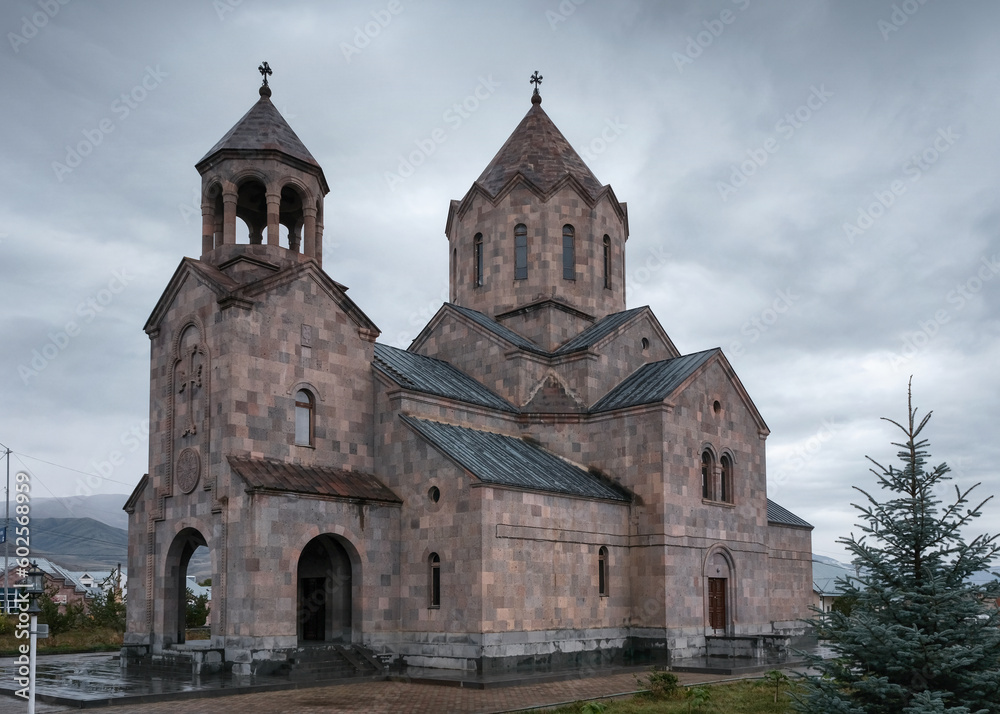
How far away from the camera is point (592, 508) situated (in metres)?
24.3

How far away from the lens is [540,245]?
99.6 feet

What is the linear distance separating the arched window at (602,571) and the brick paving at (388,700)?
447 centimetres

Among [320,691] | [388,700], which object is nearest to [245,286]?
[320,691]

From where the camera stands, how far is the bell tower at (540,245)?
3025cm

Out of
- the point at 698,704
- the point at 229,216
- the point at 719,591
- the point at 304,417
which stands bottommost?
the point at 698,704

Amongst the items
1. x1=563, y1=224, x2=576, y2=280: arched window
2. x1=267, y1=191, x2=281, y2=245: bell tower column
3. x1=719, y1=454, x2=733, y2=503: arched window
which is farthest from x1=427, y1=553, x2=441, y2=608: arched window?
x1=563, y1=224, x2=576, y2=280: arched window

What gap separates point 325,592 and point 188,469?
4.51 meters

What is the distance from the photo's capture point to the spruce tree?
10.5 m

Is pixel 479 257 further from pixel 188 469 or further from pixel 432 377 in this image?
pixel 188 469

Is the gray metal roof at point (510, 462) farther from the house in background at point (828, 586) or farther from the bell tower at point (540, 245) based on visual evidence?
the house in background at point (828, 586)

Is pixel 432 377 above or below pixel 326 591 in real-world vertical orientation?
above

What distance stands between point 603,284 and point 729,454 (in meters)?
7.33

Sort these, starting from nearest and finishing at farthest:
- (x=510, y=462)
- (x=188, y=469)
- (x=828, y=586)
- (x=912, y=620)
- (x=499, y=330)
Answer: (x=912, y=620)
(x=188, y=469)
(x=510, y=462)
(x=499, y=330)
(x=828, y=586)

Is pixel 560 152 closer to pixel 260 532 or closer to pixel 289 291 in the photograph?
pixel 289 291
